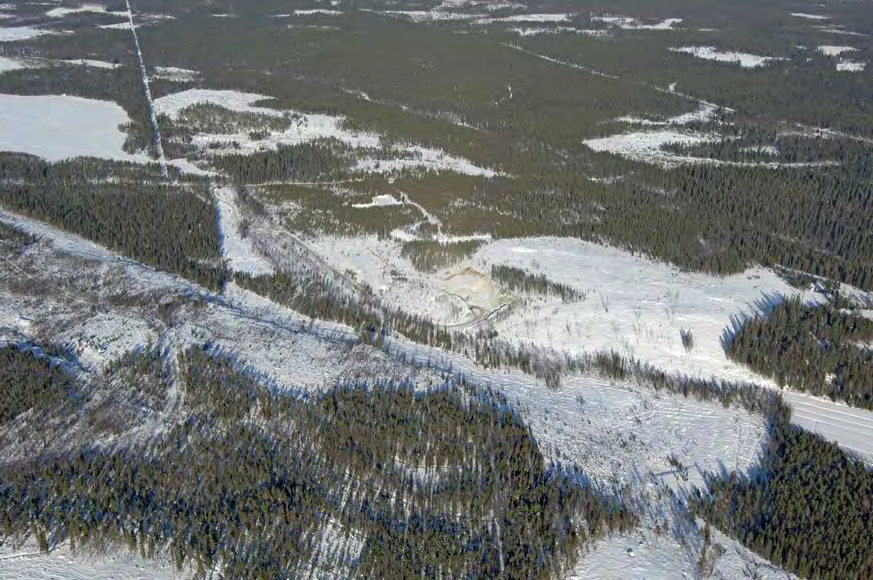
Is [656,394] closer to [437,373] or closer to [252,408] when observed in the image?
[437,373]

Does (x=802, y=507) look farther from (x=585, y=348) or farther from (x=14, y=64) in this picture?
(x=14, y=64)

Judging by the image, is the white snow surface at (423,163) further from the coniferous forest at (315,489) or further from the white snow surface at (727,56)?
the white snow surface at (727,56)

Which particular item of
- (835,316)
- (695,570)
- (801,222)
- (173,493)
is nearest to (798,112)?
(801,222)

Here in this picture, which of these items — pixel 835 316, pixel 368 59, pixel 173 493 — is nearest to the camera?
pixel 173 493

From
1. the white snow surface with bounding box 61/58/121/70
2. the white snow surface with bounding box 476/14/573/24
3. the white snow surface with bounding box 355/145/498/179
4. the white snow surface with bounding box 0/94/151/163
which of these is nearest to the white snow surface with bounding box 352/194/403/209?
the white snow surface with bounding box 355/145/498/179

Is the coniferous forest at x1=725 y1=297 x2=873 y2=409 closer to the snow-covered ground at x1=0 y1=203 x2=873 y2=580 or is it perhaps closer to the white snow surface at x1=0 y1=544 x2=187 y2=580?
the snow-covered ground at x1=0 y1=203 x2=873 y2=580

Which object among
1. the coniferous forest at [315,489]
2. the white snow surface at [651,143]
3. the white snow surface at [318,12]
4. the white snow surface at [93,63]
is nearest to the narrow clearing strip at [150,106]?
the white snow surface at [93,63]
